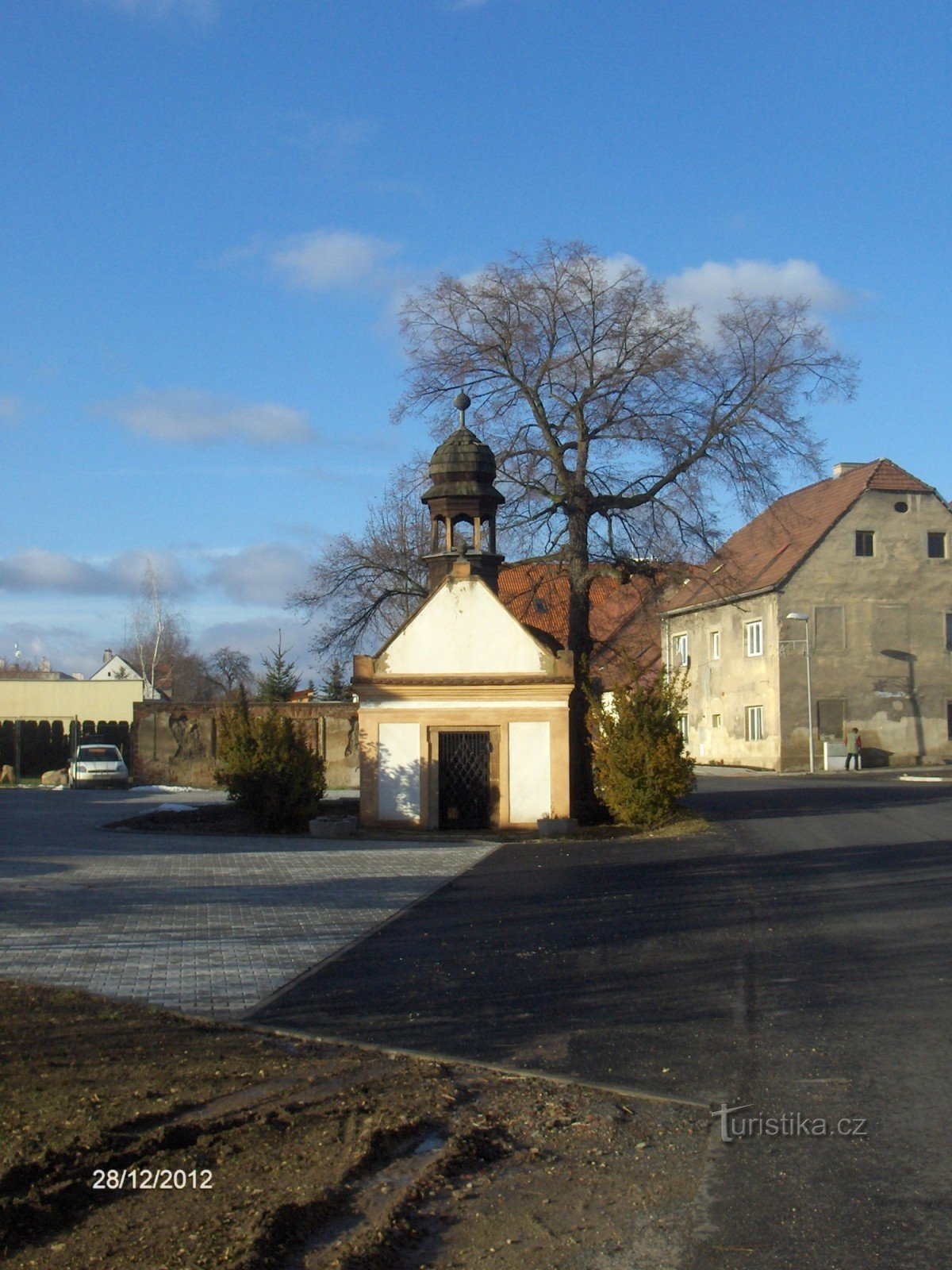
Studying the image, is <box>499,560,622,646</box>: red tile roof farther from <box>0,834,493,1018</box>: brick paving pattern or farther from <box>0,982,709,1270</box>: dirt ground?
<box>0,982,709,1270</box>: dirt ground

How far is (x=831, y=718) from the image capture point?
48.8 meters

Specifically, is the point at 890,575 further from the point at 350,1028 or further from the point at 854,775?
the point at 350,1028

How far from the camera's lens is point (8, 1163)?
524 cm

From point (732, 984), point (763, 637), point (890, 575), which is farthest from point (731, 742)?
point (732, 984)

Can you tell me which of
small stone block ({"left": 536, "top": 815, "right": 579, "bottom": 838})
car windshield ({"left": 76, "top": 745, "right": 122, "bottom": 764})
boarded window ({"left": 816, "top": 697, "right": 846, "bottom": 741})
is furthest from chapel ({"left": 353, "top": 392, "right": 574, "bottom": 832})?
boarded window ({"left": 816, "top": 697, "right": 846, "bottom": 741})

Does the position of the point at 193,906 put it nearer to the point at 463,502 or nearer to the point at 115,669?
the point at 463,502

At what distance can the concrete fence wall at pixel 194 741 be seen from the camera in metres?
37.8

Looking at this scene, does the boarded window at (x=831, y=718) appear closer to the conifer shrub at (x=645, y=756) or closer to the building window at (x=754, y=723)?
the building window at (x=754, y=723)

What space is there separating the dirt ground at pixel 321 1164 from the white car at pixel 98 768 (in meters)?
33.6

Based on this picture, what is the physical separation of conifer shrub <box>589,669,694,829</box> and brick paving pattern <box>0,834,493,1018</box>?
5.42m

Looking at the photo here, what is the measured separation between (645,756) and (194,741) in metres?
17.5

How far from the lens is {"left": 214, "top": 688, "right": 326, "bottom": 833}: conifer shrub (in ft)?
87.6

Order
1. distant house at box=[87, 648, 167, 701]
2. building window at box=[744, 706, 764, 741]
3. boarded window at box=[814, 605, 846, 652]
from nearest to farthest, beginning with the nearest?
boarded window at box=[814, 605, 846, 652] → building window at box=[744, 706, 764, 741] → distant house at box=[87, 648, 167, 701]

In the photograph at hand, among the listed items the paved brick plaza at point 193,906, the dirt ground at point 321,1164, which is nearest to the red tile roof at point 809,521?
the paved brick plaza at point 193,906
